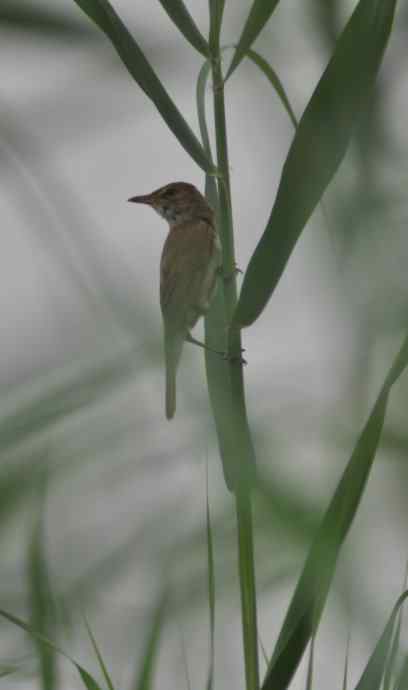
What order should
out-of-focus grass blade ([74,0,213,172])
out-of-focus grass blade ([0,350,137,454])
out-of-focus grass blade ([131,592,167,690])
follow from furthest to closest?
out-of-focus grass blade ([74,0,213,172]) < out-of-focus grass blade ([131,592,167,690]) < out-of-focus grass blade ([0,350,137,454])

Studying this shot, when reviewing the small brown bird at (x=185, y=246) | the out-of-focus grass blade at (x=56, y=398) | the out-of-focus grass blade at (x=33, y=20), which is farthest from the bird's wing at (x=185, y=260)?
the out-of-focus grass blade at (x=56, y=398)

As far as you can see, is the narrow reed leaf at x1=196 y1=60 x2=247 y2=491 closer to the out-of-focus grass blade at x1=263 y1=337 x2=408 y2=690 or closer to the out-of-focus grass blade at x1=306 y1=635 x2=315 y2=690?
the out-of-focus grass blade at x1=263 y1=337 x2=408 y2=690

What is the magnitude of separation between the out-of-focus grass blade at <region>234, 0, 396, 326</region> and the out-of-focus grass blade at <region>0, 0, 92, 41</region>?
0.33 ft

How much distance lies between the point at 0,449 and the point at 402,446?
88 millimetres

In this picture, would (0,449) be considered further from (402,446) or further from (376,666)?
(376,666)

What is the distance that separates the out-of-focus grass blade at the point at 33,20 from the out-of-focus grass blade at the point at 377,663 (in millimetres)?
288

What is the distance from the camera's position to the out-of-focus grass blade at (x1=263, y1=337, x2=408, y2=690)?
231 mm

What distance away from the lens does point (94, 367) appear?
19cm

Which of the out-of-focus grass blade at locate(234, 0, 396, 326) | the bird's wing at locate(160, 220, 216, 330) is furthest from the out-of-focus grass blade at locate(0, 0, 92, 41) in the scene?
the bird's wing at locate(160, 220, 216, 330)

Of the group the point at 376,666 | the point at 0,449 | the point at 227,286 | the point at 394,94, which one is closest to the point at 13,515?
the point at 0,449

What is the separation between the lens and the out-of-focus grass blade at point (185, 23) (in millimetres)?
587

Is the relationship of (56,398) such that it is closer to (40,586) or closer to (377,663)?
(40,586)

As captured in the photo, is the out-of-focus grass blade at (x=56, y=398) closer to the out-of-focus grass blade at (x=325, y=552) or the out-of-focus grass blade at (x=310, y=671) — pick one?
the out-of-focus grass blade at (x=325, y=552)

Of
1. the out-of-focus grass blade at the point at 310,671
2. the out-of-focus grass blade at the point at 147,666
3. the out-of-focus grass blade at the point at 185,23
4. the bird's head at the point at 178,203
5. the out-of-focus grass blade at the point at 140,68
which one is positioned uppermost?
the bird's head at the point at 178,203
